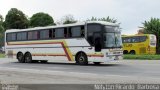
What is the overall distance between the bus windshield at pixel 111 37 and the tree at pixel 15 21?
68926 millimetres

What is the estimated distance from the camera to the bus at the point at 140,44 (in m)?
48.5

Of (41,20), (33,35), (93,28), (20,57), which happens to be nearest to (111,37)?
(93,28)

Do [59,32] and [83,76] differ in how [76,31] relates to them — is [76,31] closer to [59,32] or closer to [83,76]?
[59,32]

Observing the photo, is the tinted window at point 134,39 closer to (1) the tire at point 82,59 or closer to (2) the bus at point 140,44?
(2) the bus at point 140,44

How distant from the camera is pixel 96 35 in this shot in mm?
27797

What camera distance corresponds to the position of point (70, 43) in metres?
29.8

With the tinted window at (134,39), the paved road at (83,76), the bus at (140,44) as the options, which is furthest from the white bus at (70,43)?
the tinted window at (134,39)

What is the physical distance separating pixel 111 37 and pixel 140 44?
871 inches

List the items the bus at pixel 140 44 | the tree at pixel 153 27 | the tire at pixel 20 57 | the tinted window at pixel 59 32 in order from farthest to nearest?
the tree at pixel 153 27 → the bus at pixel 140 44 → the tire at pixel 20 57 → the tinted window at pixel 59 32

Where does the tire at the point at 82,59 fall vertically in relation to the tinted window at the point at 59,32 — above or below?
below

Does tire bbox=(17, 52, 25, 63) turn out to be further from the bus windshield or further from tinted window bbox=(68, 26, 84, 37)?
the bus windshield

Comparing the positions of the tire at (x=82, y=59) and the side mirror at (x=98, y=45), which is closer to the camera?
the side mirror at (x=98, y=45)

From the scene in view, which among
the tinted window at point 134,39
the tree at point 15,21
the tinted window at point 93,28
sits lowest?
the tinted window at point 134,39

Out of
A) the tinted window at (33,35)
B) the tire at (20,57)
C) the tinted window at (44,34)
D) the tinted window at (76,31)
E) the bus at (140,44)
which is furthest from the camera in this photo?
the bus at (140,44)
